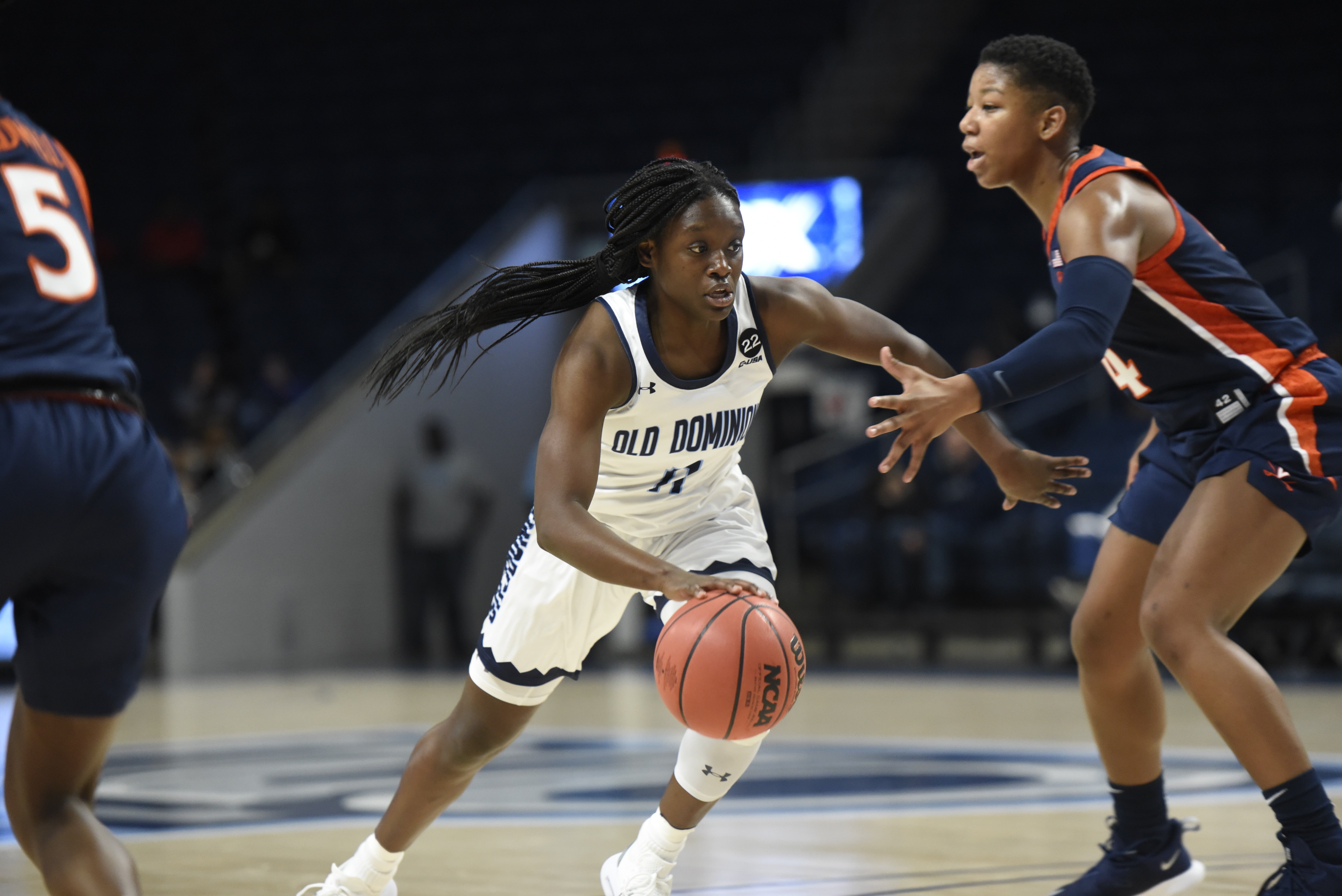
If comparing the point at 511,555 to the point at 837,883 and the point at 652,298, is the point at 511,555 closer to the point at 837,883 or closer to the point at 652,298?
the point at 652,298

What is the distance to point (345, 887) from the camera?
3.59 meters

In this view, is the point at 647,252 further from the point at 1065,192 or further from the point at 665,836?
the point at 665,836

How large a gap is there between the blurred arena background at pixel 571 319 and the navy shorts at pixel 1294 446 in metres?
2.15

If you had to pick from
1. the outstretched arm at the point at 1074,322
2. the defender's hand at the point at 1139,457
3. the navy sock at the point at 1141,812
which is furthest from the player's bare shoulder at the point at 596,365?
the navy sock at the point at 1141,812

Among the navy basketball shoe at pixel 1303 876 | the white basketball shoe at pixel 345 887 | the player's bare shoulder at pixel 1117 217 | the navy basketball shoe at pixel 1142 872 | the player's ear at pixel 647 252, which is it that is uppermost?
the player's bare shoulder at pixel 1117 217

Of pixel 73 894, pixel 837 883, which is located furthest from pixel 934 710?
pixel 73 894

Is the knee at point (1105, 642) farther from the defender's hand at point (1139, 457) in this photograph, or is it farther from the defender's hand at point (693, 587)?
the defender's hand at point (693, 587)

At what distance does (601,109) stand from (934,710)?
347 inches

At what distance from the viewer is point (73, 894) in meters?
2.57

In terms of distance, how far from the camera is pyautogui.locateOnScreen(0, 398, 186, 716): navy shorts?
7.86 ft

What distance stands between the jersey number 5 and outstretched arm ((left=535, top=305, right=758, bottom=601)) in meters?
1.01

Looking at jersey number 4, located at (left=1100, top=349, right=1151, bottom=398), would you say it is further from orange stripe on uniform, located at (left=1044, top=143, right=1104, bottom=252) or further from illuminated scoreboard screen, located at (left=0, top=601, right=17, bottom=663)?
illuminated scoreboard screen, located at (left=0, top=601, right=17, bottom=663)

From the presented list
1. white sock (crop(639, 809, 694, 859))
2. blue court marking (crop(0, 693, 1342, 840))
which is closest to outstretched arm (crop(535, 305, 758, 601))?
white sock (crop(639, 809, 694, 859))

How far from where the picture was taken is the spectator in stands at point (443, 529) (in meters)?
11.9
